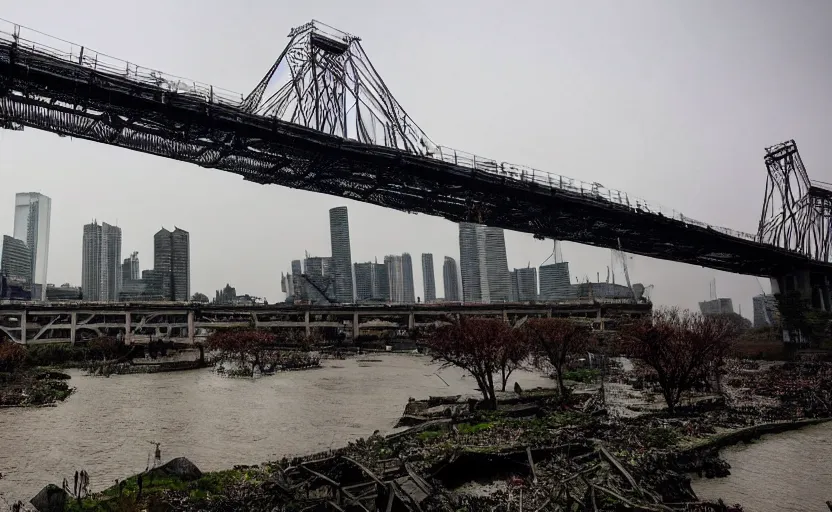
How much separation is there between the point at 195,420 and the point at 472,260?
136m

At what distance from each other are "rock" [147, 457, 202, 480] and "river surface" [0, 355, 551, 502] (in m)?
2.86

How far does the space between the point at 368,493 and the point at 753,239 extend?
75.6 metres

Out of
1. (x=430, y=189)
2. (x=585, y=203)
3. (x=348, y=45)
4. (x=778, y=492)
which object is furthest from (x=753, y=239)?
(x=778, y=492)

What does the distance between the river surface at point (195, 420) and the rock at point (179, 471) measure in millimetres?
2856

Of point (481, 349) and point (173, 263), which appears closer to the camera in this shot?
point (481, 349)

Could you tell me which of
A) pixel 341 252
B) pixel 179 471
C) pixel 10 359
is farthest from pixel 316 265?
pixel 179 471

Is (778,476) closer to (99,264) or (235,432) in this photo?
(235,432)

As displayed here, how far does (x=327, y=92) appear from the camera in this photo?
46.5 meters

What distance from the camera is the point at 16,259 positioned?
141m

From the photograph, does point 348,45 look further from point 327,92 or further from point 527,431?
point 527,431

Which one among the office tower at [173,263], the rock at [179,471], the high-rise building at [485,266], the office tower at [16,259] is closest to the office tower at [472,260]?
the high-rise building at [485,266]

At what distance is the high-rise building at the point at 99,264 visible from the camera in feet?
512

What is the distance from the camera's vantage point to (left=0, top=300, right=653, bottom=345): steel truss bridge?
219 feet

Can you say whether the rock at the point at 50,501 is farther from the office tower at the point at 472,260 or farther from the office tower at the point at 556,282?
the office tower at the point at 556,282
